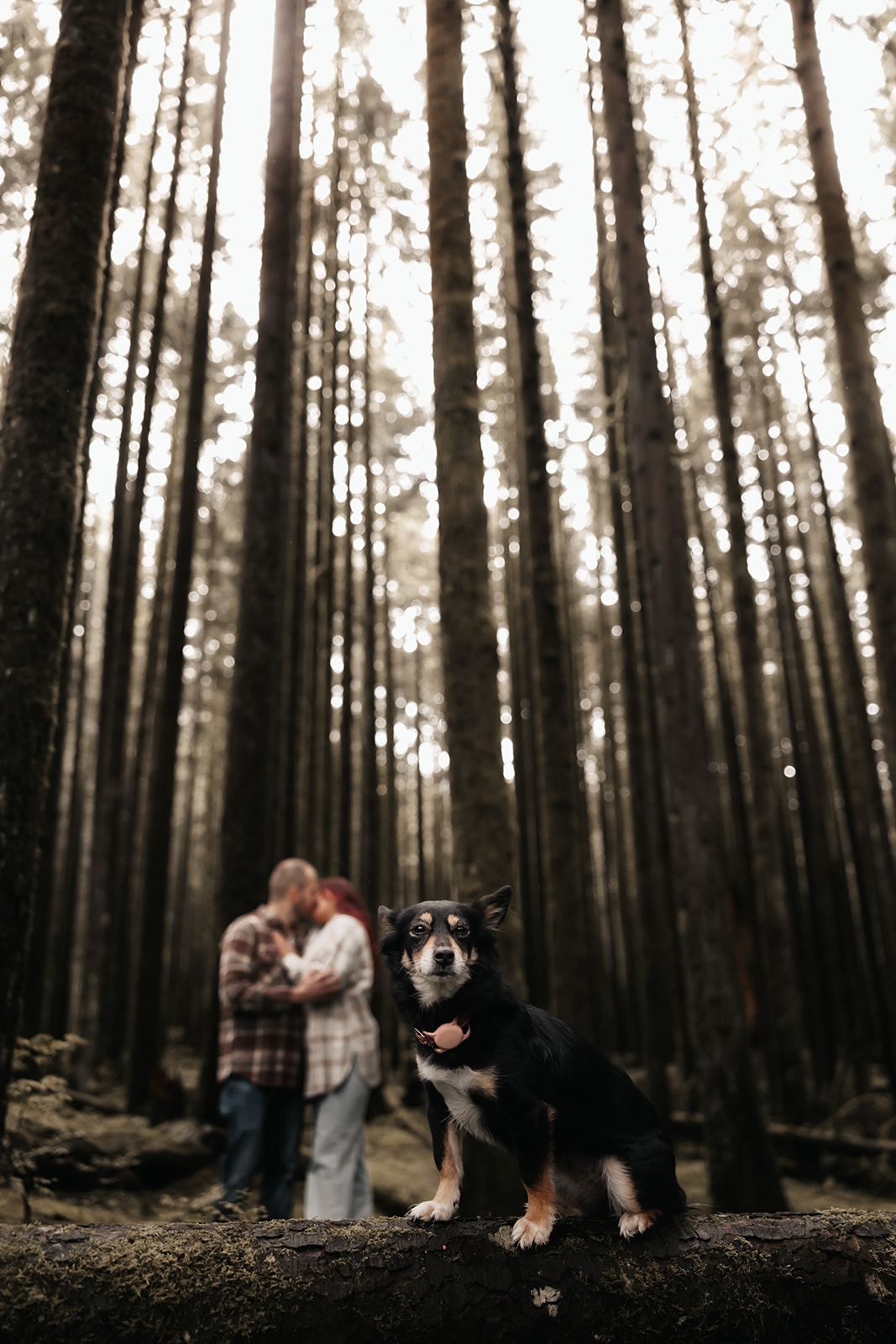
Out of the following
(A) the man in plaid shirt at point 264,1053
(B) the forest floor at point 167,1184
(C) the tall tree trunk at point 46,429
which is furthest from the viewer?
(B) the forest floor at point 167,1184

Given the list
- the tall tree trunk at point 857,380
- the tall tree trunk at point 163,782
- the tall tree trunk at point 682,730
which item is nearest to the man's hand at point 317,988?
the tall tree trunk at point 682,730

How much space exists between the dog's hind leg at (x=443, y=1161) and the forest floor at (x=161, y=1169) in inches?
30.1

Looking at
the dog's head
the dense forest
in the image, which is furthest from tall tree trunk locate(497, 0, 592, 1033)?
the dog's head

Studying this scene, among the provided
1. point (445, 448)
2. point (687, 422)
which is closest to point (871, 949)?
point (687, 422)

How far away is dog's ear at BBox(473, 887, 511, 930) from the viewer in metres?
1.77

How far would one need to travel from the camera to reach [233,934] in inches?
172

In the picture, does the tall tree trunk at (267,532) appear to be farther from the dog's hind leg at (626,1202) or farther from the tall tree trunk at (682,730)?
the dog's hind leg at (626,1202)

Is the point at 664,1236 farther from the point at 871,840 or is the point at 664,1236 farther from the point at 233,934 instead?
the point at 871,840

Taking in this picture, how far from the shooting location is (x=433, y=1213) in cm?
180

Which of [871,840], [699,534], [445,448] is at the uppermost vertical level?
[699,534]

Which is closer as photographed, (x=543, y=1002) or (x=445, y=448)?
(x=445, y=448)

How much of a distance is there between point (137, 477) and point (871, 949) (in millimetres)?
12398

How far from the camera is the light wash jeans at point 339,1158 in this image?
4078 millimetres

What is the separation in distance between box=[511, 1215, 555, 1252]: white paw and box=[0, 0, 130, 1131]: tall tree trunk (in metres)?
1.93
